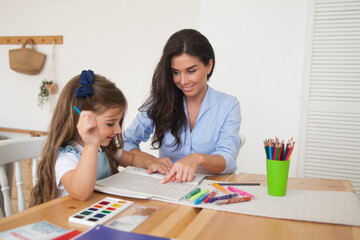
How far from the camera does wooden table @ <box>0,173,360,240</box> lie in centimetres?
75

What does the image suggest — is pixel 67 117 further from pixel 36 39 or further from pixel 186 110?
pixel 36 39

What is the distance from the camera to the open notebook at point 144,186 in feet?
3.22

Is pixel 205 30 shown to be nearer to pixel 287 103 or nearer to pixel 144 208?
pixel 287 103

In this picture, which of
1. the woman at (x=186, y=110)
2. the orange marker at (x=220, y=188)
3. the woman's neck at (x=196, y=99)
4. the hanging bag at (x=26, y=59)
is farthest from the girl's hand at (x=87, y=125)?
the hanging bag at (x=26, y=59)

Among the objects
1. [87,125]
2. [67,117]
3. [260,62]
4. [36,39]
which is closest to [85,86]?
[67,117]

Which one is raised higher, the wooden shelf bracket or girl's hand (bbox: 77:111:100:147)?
the wooden shelf bracket

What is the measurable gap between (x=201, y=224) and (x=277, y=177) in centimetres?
34

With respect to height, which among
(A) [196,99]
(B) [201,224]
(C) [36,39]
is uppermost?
(C) [36,39]

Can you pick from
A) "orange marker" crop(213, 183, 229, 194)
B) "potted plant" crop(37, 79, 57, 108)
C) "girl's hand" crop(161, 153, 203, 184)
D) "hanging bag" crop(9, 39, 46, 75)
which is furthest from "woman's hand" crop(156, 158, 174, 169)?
"hanging bag" crop(9, 39, 46, 75)

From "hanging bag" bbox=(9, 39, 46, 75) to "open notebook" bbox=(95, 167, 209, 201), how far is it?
323 centimetres

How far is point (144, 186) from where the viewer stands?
1075 mm

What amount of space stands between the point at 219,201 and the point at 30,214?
0.50 metres

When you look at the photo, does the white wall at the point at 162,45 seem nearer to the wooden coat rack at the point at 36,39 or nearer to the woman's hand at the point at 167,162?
the wooden coat rack at the point at 36,39

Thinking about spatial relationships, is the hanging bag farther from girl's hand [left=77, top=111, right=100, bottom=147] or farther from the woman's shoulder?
girl's hand [left=77, top=111, right=100, bottom=147]
